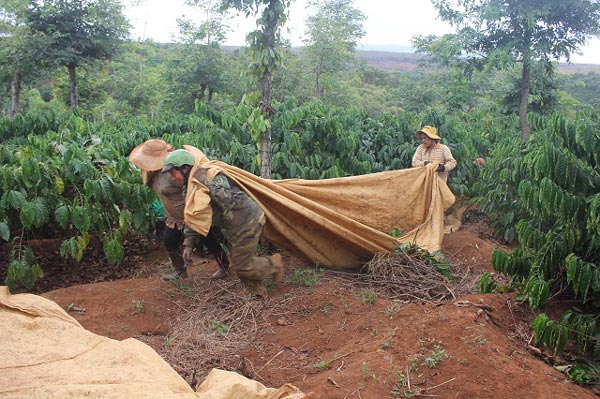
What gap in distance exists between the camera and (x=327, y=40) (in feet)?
73.3

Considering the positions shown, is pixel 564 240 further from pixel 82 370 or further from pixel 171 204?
pixel 82 370

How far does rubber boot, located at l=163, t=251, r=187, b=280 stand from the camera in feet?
16.1

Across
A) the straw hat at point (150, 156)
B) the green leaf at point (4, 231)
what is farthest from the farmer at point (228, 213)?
the green leaf at point (4, 231)

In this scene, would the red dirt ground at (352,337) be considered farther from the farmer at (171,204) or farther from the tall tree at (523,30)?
the tall tree at (523,30)

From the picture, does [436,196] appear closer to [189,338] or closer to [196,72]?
[189,338]

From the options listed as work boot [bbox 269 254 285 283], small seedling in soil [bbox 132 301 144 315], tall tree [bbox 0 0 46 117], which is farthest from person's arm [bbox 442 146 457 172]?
tall tree [bbox 0 0 46 117]

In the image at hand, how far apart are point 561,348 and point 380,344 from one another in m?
1.04

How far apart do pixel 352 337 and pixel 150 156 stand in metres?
2.14

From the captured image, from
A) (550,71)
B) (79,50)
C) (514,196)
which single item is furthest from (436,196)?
(79,50)

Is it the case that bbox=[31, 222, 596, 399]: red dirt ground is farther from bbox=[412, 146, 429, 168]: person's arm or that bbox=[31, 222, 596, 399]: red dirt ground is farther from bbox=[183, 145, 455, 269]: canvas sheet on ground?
→ bbox=[412, 146, 429, 168]: person's arm

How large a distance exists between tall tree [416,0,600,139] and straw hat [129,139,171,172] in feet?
32.0

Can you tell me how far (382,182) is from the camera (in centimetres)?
571

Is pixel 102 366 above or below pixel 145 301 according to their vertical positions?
above

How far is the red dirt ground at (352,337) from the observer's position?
3.18 metres
